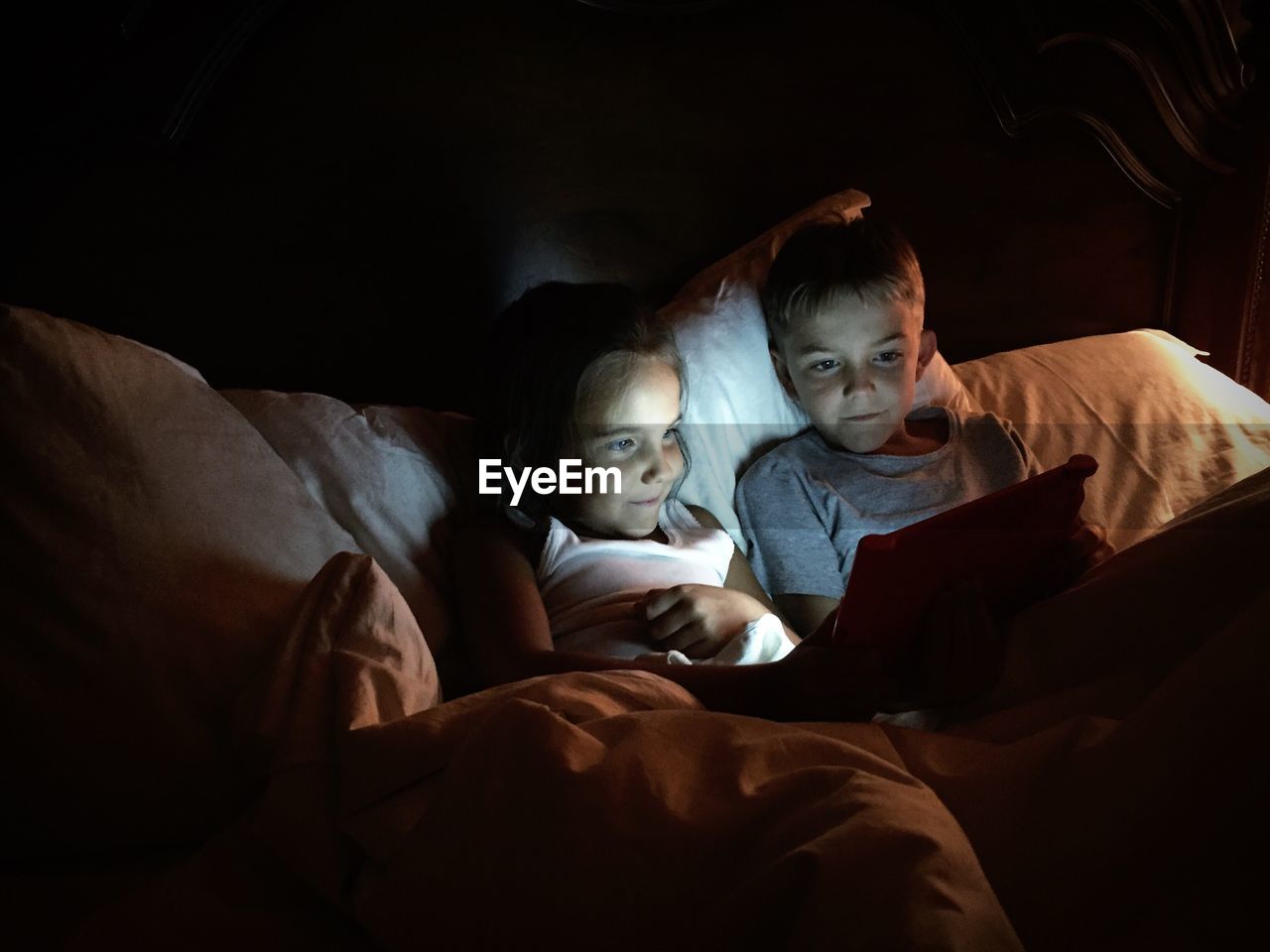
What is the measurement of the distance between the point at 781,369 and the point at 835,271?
15 cm

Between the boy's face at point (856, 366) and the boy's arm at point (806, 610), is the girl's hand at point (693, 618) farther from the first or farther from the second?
the boy's face at point (856, 366)

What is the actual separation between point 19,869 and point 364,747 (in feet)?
1.04

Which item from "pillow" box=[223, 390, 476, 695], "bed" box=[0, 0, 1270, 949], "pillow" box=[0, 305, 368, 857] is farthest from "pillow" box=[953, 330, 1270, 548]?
"pillow" box=[0, 305, 368, 857]

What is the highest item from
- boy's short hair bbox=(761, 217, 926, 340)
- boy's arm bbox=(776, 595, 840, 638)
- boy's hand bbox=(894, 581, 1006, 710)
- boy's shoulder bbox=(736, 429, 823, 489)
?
boy's short hair bbox=(761, 217, 926, 340)

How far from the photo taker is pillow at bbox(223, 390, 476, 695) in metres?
1.06

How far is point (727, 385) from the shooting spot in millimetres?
1294

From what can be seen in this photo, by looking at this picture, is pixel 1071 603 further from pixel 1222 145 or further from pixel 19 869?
pixel 1222 145

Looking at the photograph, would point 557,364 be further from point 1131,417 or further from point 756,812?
point 1131,417

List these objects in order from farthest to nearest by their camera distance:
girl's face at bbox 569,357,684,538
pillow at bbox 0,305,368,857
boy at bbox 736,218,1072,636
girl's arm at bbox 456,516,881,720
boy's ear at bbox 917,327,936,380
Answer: boy's ear at bbox 917,327,936,380, boy at bbox 736,218,1072,636, girl's face at bbox 569,357,684,538, girl's arm at bbox 456,516,881,720, pillow at bbox 0,305,368,857

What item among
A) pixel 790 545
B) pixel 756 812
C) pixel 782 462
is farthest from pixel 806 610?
pixel 756 812

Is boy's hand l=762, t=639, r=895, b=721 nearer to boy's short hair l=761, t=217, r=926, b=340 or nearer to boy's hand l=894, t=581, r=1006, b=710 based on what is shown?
boy's hand l=894, t=581, r=1006, b=710

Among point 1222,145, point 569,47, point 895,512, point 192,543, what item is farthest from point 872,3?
point 192,543

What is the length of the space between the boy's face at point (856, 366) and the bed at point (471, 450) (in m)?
0.08

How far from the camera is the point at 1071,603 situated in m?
0.78
